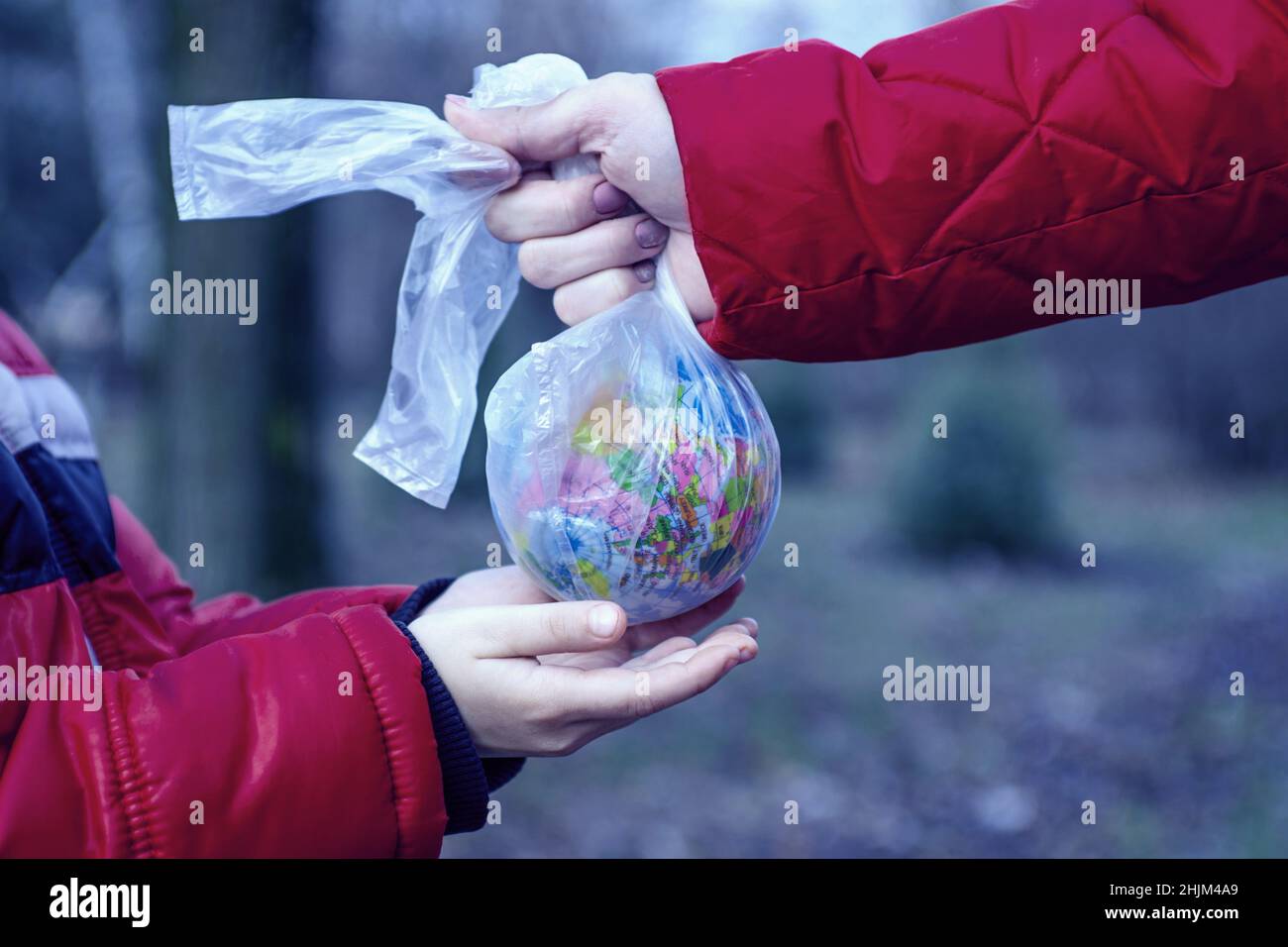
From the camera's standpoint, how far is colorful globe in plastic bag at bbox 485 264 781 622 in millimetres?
1660

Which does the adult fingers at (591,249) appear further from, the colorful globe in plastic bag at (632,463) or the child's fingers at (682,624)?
the child's fingers at (682,624)

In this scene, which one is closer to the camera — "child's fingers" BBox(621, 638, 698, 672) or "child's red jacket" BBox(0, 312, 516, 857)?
"child's red jacket" BBox(0, 312, 516, 857)

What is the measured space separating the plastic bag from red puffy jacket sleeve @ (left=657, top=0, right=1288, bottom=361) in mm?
171

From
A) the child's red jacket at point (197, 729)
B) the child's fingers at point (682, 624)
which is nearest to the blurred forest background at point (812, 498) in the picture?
the child's fingers at point (682, 624)

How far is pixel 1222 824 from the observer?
4.71 metres

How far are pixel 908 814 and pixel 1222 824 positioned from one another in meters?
1.31

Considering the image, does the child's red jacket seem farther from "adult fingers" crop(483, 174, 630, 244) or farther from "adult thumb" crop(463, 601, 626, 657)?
"adult fingers" crop(483, 174, 630, 244)

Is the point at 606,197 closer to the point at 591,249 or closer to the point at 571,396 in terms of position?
the point at 591,249

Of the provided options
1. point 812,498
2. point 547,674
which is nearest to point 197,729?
point 547,674

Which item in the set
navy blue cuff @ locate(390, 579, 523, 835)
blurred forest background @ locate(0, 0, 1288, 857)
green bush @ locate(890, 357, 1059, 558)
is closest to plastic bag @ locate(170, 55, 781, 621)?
navy blue cuff @ locate(390, 579, 523, 835)

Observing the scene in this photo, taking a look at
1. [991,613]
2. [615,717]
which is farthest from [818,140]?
[991,613]

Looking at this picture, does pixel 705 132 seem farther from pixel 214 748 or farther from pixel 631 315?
pixel 214 748

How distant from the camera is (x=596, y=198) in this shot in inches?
67.2

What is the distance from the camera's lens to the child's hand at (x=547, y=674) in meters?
1.56
